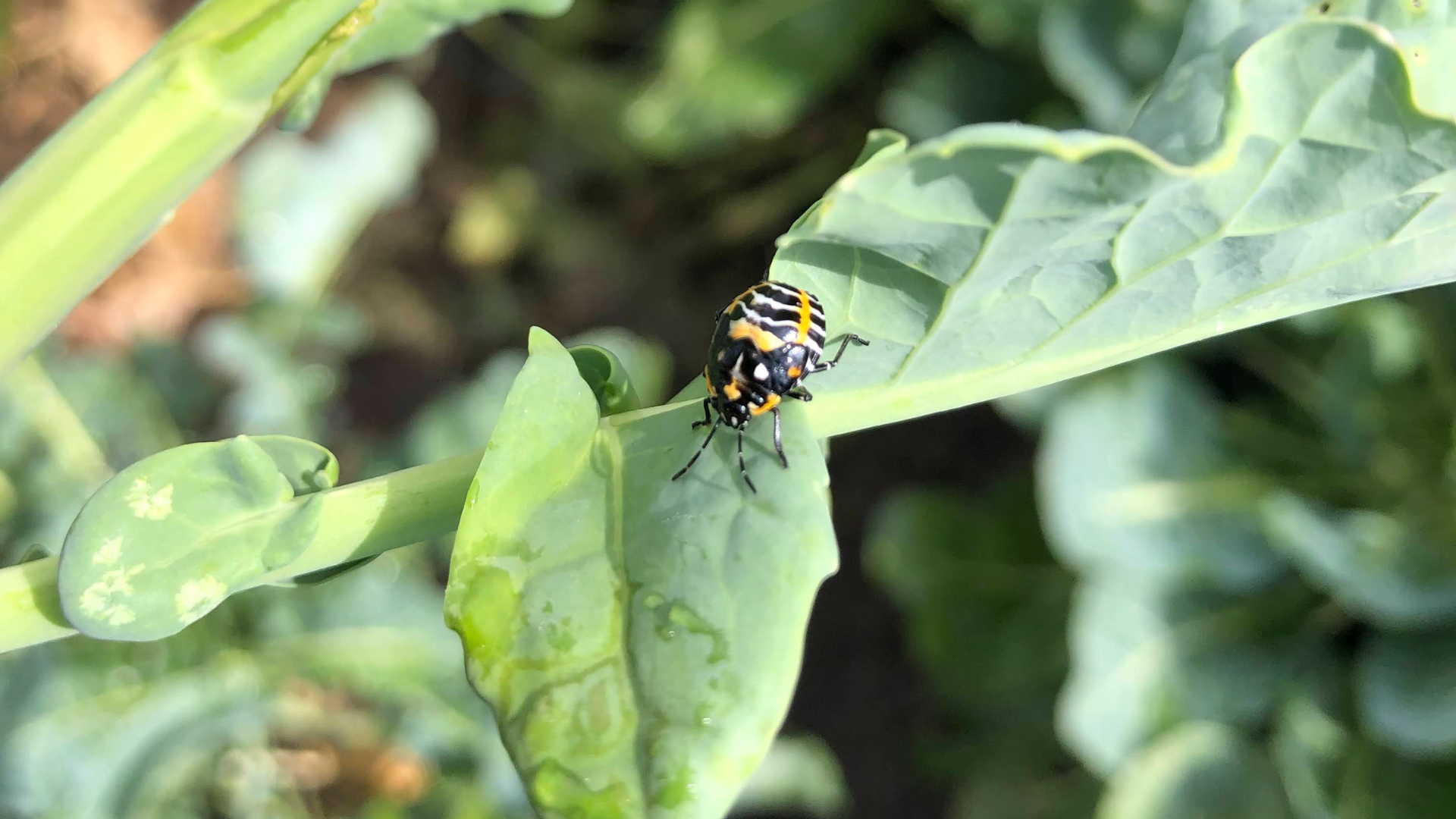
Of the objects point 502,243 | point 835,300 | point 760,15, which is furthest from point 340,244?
point 835,300

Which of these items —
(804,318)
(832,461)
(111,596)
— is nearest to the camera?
(111,596)

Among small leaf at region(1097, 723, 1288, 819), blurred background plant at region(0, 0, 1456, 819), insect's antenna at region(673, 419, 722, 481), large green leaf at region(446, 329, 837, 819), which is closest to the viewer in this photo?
large green leaf at region(446, 329, 837, 819)

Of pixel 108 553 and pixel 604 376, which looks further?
pixel 604 376

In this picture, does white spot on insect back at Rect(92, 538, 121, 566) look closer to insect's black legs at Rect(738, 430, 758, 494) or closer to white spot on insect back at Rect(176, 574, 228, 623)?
white spot on insect back at Rect(176, 574, 228, 623)

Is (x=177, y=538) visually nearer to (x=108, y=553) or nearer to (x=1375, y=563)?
(x=108, y=553)

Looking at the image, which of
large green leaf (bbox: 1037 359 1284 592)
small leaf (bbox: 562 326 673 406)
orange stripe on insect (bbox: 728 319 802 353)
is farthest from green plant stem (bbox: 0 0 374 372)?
large green leaf (bbox: 1037 359 1284 592)

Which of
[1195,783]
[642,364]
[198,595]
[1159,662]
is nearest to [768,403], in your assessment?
[198,595]

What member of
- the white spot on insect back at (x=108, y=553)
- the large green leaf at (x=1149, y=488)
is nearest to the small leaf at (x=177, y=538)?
the white spot on insect back at (x=108, y=553)
